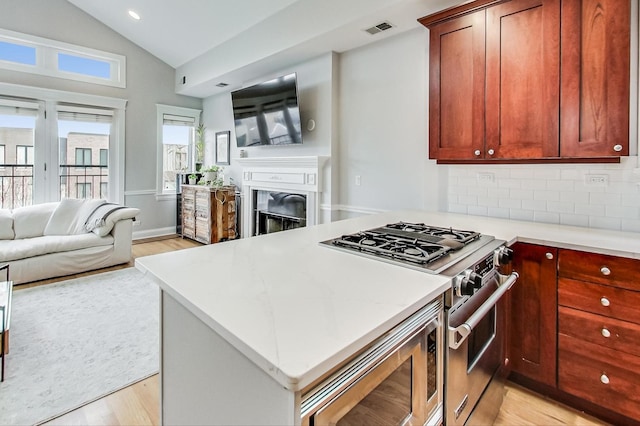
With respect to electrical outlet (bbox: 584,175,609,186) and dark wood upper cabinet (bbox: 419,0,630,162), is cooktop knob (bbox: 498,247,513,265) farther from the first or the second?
electrical outlet (bbox: 584,175,609,186)

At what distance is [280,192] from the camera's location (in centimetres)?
464

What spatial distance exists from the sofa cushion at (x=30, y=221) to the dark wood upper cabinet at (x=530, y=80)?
16.0ft

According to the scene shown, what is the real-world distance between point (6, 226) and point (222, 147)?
126 inches

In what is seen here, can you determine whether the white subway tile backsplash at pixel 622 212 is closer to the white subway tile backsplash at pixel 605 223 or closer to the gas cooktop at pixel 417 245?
the white subway tile backsplash at pixel 605 223

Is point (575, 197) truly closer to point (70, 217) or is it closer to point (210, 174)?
point (210, 174)

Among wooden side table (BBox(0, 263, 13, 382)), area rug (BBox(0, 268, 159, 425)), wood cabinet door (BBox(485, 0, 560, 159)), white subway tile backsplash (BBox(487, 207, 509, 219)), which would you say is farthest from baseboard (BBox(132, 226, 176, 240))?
wood cabinet door (BBox(485, 0, 560, 159))

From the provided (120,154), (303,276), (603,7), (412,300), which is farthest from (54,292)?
(603,7)

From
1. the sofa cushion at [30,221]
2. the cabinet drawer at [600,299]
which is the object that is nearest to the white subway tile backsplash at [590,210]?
the cabinet drawer at [600,299]

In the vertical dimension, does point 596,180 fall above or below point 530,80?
below

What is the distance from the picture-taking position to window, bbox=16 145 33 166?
4.87m

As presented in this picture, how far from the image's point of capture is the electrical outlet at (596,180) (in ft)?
7.00

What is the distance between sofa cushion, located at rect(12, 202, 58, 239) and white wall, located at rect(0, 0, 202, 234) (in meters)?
1.51

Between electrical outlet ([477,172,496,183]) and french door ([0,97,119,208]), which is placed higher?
french door ([0,97,119,208])

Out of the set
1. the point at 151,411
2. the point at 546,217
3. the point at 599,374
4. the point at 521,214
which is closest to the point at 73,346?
the point at 151,411
